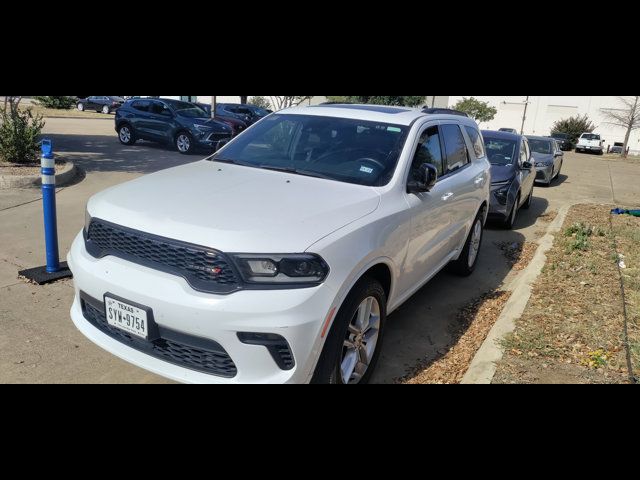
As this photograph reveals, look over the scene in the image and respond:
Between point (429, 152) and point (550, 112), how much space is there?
58739 mm

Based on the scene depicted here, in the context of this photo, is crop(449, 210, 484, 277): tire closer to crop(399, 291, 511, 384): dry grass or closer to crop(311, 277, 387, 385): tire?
crop(399, 291, 511, 384): dry grass

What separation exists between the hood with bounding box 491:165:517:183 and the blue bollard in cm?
679

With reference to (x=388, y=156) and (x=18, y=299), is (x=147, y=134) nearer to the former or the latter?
(x=18, y=299)

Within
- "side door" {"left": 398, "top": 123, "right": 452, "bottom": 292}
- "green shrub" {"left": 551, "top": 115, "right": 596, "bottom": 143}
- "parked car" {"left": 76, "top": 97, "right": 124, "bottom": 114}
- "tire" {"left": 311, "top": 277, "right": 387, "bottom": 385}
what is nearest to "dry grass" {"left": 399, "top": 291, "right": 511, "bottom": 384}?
"tire" {"left": 311, "top": 277, "right": 387, "bottom": 385}

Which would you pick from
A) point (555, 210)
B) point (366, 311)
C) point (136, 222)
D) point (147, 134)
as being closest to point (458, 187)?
point (366, 311)

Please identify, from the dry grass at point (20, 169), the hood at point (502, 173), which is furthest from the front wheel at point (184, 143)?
the hood at point (502, 173)

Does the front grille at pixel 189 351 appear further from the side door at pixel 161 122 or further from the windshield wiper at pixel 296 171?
the side door at pixel 161 122

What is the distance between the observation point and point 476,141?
618cm

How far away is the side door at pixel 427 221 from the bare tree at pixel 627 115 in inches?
1601

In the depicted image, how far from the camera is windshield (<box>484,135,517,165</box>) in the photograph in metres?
9.57

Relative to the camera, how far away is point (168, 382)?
3.46 meters

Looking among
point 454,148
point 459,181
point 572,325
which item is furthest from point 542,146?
point 572,325

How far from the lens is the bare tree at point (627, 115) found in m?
41.9

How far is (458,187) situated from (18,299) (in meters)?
4.21
